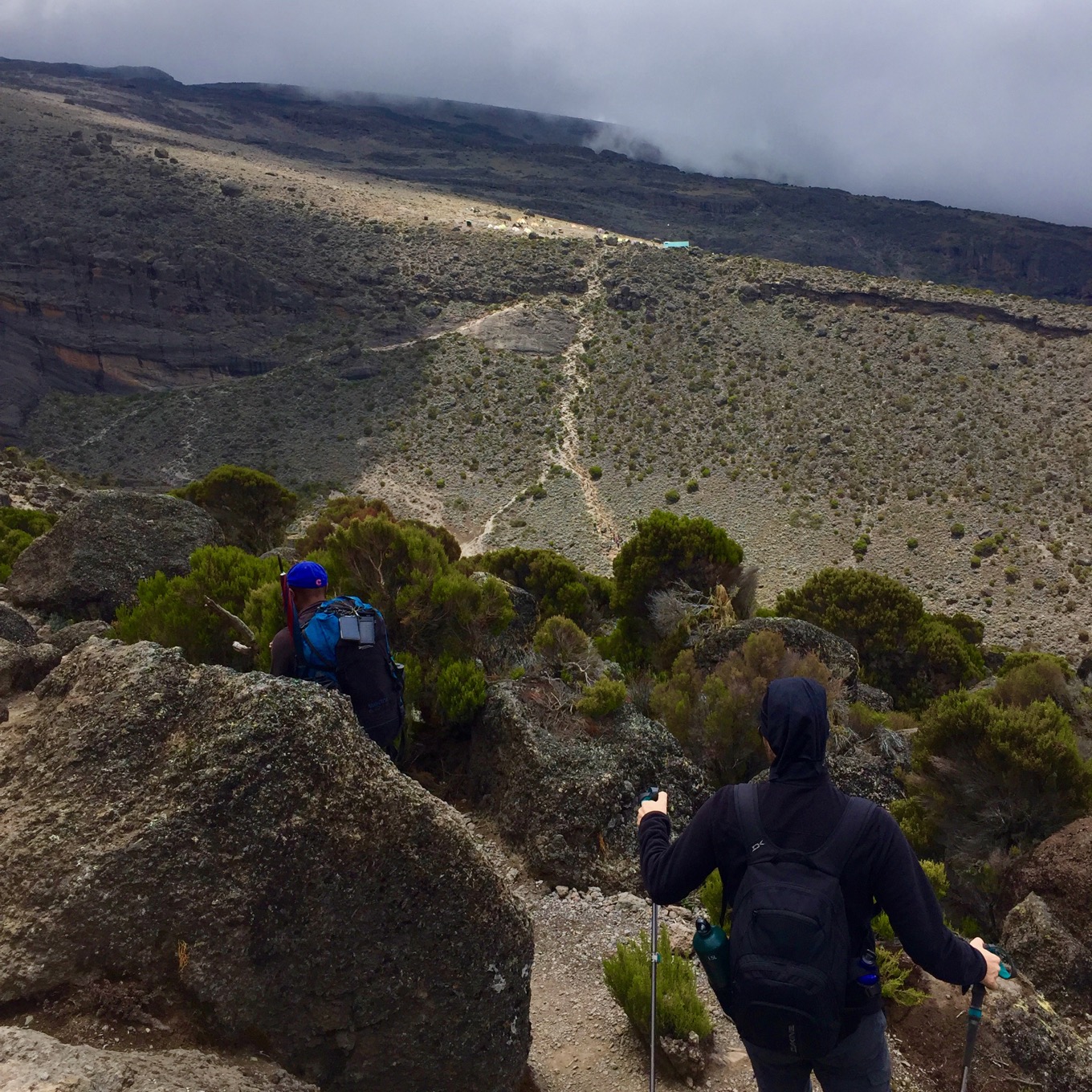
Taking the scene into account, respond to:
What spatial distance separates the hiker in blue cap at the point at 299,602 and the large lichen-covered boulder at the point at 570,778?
8.99 ft

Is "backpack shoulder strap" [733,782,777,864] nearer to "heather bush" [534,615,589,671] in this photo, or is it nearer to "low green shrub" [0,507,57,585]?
"heather bush" [534,615,589,671]

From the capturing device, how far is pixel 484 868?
365 cm

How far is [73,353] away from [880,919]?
204 feet

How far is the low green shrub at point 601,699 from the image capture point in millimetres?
7105

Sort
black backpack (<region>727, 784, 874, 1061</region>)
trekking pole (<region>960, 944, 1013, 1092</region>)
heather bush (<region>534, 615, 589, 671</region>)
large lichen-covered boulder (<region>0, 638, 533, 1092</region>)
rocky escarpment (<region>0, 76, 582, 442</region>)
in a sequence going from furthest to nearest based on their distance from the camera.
A: 1. rocky escarpment (<region>0, 76, 582, 442</region>)
2. heather bush (<region>534, 615, 589, 671</region>)
3. large lichen-covered boulder (<region>0, 638, 533, 1092</region>)
4. trekking pole (<region>960, 944, 1013, 1092</region>)
5. black backpack (<region>727, 784, 874, 1061</region>)

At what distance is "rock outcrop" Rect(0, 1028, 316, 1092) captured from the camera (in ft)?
7.93

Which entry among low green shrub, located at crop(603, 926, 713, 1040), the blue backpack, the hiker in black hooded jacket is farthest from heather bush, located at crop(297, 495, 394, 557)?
the hiker in black hooded jacket

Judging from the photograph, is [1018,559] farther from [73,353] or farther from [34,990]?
[73,353]

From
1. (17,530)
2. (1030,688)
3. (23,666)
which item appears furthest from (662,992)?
(17,530)

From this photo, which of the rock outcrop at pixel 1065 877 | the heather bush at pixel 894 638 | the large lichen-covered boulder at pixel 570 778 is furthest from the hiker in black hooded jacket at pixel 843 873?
the heather bush at pixel 894 638

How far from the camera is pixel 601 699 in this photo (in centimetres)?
716

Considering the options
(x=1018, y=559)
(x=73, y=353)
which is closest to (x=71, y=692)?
(x=1018, y=559)

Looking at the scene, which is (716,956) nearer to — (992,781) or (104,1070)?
(104,1070)

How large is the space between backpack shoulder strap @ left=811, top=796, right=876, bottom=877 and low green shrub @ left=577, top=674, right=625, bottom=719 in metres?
4.61
